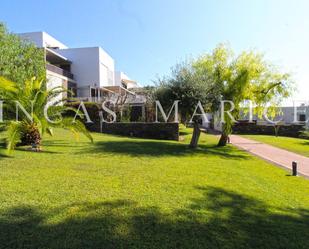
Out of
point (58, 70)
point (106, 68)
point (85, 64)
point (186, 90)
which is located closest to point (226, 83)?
point (186, 90)

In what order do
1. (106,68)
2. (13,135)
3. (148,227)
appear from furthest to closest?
(106,68) → (13,135) → (148,227)

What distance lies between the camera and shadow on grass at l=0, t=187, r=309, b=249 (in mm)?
3795

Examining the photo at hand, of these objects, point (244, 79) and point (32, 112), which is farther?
point (244, 79)

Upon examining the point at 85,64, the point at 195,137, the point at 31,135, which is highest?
the point at 85,64

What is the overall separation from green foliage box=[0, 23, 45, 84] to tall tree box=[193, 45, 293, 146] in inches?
369

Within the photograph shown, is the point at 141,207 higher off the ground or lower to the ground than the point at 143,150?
lower

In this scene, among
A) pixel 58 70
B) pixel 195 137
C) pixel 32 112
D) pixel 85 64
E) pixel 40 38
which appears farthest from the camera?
pixel 85 64

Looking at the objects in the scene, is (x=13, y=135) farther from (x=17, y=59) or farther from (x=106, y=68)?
(x=106, y=68)

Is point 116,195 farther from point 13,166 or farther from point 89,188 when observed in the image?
point 13,166

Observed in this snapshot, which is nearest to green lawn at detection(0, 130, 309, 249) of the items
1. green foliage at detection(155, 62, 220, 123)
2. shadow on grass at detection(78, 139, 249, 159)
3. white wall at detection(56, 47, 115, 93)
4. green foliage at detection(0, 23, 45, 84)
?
shadow on grass at detection(78, 139, 249, 159)

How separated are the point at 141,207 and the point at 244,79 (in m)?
13.6

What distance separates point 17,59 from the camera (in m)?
16.3

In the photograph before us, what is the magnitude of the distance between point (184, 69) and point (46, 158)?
28.0ft

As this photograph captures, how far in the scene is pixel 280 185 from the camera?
325 inches
